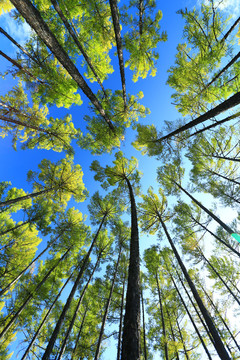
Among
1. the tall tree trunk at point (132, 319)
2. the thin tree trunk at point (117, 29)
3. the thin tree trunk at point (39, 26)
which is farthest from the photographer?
the thin tree trunk at point (117, 29)

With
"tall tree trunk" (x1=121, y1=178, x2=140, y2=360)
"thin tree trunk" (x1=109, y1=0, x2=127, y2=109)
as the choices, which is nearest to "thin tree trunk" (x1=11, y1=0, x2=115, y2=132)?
"thin tree trunk" (x1=109, y1=0, x2=127, y2=109)

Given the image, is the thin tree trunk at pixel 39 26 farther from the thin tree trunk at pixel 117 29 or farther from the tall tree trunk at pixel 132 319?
the tall tree trunk at pixel 132 319

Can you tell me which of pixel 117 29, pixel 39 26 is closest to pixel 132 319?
pixel 39 26

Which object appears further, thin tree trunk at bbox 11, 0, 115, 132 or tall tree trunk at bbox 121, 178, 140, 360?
thin tree trunk at bbox 11, 0, 115, 132

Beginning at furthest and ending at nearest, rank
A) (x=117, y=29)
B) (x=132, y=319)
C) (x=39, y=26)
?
1. (x=117, y=29)
2. (x=39, y=26)
3. (x=132, y=319)

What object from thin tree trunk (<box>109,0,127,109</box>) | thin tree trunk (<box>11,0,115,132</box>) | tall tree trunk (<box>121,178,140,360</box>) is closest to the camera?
tall tree trunk (<box>121,178,140,360</box>)

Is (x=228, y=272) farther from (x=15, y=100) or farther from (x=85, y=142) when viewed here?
(x=15, y=100)

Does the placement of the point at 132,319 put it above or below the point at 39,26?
below

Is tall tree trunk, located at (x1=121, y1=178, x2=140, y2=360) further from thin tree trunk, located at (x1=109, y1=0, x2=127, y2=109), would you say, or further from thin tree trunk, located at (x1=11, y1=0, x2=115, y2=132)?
thin tree trunk, located at (x1=109, y1=0, x2=127, y2=109)

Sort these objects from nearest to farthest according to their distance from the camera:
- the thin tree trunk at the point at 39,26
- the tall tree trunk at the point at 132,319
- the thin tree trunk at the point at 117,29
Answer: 1. the tall tree trunk at the point at 132,319
2. the thin tree trunk at the point at 39,26
3. the thin tree trunk at the point at 117,29

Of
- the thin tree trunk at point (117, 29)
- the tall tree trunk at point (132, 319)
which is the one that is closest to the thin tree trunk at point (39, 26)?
the thin tree trunk at point (117, 29)

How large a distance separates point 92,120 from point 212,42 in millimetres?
6423

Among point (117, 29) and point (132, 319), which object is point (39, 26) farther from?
point (132, 319)

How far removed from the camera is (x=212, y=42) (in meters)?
6.02
